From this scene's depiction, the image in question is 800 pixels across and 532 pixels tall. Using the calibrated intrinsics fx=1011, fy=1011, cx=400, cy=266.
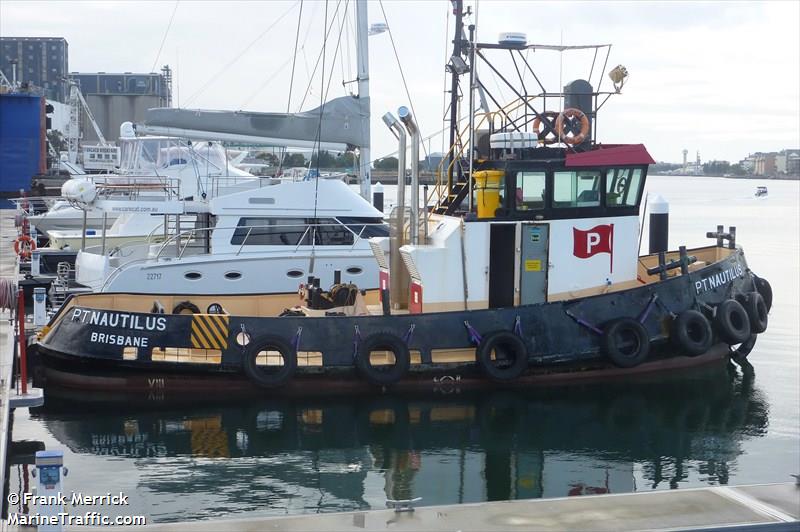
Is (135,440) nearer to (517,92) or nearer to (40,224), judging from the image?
(517,92)

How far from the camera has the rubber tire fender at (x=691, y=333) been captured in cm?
1214

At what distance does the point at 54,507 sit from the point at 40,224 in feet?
65.5

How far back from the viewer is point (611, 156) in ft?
40.1

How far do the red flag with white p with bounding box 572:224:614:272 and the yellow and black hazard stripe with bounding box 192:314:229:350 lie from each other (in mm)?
4227

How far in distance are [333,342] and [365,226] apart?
4387 millimetres

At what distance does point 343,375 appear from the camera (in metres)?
11.6

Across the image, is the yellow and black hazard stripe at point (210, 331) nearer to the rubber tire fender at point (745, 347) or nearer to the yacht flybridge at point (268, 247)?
the yacht flybridge at point (268, 247)

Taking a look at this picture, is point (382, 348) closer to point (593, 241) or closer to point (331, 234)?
point (593, 241)

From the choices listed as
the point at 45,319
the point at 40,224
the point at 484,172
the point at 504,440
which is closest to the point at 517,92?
the point at 484,172

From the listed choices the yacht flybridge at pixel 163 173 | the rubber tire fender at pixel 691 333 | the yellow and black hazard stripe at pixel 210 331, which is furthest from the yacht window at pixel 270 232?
the rubber tire fender at pixel 691 333

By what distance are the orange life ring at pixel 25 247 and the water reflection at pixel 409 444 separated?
8595mm

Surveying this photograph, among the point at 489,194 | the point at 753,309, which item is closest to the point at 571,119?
the point at 489,194

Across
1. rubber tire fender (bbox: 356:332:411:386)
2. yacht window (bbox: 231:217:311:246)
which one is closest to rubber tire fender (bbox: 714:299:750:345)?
rubber tire fender (bbox: 356:332:411:386)

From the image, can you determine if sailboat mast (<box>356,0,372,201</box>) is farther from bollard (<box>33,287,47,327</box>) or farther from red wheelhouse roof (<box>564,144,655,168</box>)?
bollard (<box>33,287,47,327</box>)
